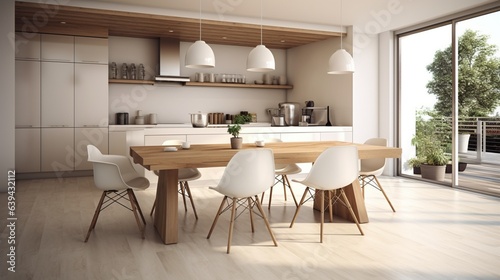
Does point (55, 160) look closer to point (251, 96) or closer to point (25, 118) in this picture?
point (25, 118)

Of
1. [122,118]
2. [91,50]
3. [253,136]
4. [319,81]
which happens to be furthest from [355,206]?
[91,50]

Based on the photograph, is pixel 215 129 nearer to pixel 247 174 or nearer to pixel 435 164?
pixel 247 174

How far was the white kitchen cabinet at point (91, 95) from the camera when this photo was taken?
6328 mm

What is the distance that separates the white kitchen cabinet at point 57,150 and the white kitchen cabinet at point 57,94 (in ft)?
0.40

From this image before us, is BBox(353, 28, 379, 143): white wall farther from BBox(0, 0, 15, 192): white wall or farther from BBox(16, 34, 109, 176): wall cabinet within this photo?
BBox(0, 0, 15, 192): white wall

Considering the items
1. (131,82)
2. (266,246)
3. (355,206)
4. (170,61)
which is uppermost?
(170,61)

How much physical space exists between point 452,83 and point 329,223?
3173 mm

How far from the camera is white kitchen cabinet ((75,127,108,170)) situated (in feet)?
20.8

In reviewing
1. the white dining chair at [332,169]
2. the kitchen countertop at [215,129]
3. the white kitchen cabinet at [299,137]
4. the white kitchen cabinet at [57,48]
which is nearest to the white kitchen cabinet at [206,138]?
the kitchen countertop at [215,129]

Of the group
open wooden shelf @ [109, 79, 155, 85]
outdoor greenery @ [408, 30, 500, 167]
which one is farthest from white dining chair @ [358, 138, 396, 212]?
open wooden shelf @ [109, 79, 155, 85]

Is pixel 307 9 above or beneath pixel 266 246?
above

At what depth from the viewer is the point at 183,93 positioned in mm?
7496

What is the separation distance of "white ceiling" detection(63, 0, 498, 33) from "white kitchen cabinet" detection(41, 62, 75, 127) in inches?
56.7

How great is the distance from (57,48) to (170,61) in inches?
69.6
